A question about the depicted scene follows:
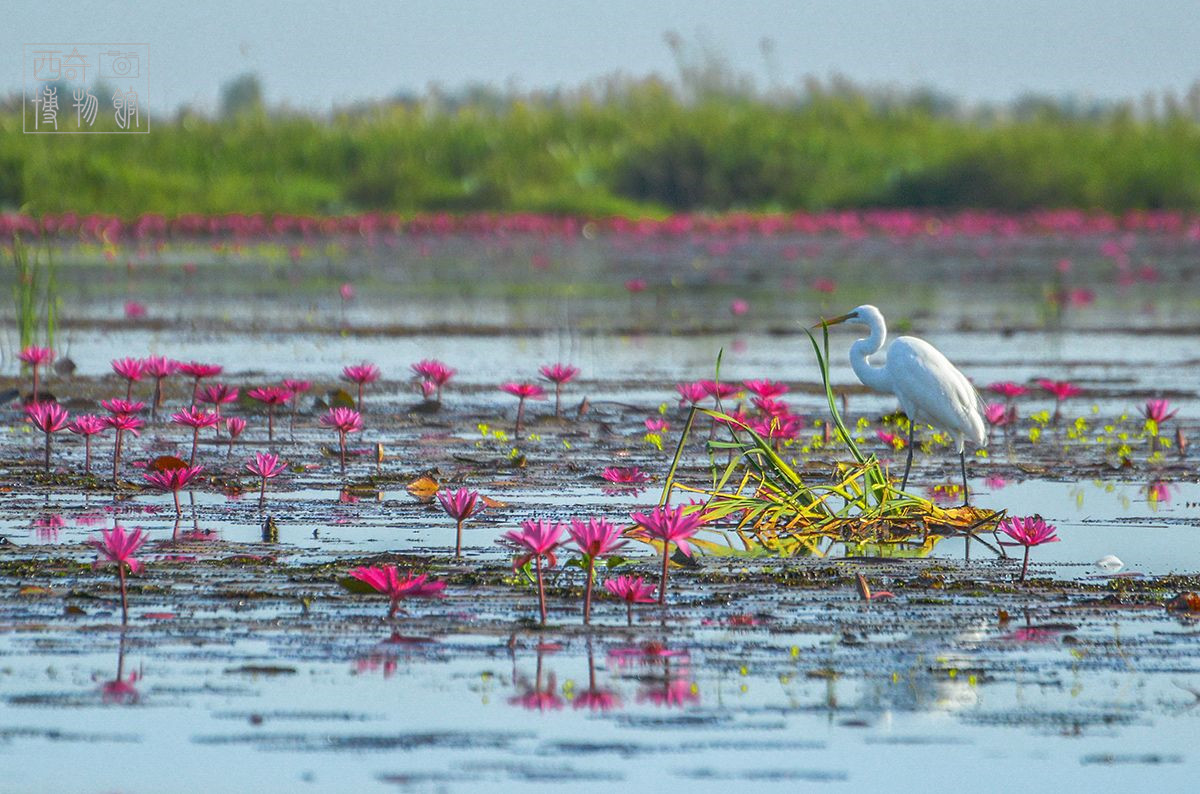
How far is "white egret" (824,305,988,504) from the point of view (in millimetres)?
7789

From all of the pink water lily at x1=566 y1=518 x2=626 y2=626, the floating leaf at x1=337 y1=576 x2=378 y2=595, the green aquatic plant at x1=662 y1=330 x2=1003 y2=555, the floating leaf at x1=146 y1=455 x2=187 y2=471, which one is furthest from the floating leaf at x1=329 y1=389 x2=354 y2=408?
the pink water lily at x1=566 y1=518 x2=626 y2=626

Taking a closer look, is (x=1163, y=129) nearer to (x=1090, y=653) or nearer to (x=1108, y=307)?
(x=1108, y=307)

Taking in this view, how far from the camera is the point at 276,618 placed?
201 inches

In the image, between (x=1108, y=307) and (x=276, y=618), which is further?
(x=1108, y=307)

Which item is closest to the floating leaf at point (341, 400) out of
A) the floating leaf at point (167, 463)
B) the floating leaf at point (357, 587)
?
the floating leaf at point (167, 463)

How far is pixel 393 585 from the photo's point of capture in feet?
16.2

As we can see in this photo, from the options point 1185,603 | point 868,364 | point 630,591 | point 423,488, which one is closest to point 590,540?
point 630,591

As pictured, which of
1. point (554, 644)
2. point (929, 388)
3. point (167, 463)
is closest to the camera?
point (554, 644)

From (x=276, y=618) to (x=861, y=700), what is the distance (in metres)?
1.62

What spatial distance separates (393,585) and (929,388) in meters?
3.50

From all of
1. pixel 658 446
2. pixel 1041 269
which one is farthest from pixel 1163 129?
pixel 658 446

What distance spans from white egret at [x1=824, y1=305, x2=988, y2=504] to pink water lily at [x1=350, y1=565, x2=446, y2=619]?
2.93 meters

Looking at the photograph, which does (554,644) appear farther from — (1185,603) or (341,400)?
(341,400)

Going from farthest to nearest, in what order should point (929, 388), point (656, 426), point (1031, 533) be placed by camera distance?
point (656, 426) → point (929, 388) → point (1031, 533)
